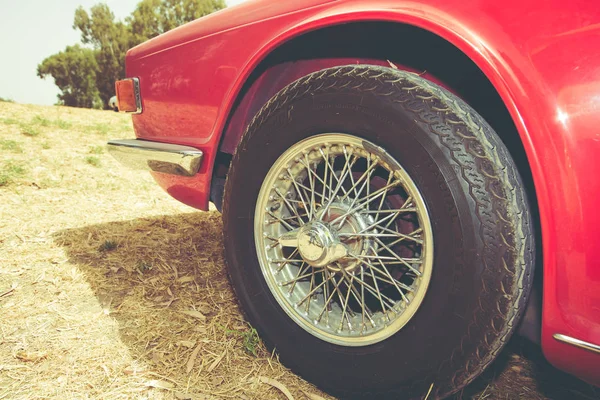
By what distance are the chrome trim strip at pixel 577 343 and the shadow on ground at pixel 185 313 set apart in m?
0.56

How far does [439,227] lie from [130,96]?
6.11ft

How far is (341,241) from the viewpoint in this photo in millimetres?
1431

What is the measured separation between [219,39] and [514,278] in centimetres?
146

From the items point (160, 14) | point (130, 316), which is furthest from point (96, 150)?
point (160, 14)

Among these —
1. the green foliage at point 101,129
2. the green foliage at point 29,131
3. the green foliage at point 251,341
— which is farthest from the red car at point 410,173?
the green foliage at point 101,129

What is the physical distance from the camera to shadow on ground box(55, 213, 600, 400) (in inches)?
63.5

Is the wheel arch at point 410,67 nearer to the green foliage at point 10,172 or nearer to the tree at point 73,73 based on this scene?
the green foliage at point 10,172

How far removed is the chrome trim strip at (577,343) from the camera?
3.16 feet

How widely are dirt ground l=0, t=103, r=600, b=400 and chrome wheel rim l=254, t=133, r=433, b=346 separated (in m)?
0.31

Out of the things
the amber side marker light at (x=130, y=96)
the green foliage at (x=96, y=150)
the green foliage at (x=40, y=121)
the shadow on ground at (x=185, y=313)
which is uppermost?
the amber side marker light at (x=130, y=96)

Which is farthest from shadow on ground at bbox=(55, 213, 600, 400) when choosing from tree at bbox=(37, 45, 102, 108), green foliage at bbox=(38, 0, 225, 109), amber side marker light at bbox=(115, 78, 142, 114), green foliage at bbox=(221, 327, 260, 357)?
tree at bbox=(37, 45, 102, 108)

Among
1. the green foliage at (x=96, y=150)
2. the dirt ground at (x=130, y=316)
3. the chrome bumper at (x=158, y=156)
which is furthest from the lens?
the green foliage at (x=96, y=150)

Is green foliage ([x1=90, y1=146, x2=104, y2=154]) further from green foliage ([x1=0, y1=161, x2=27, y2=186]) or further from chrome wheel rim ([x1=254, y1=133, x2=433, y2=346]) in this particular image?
chrome wheel rim ([x1=254, y1=133, x2=433, y2=346])

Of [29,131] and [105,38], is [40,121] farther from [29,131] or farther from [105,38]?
[105,38]
